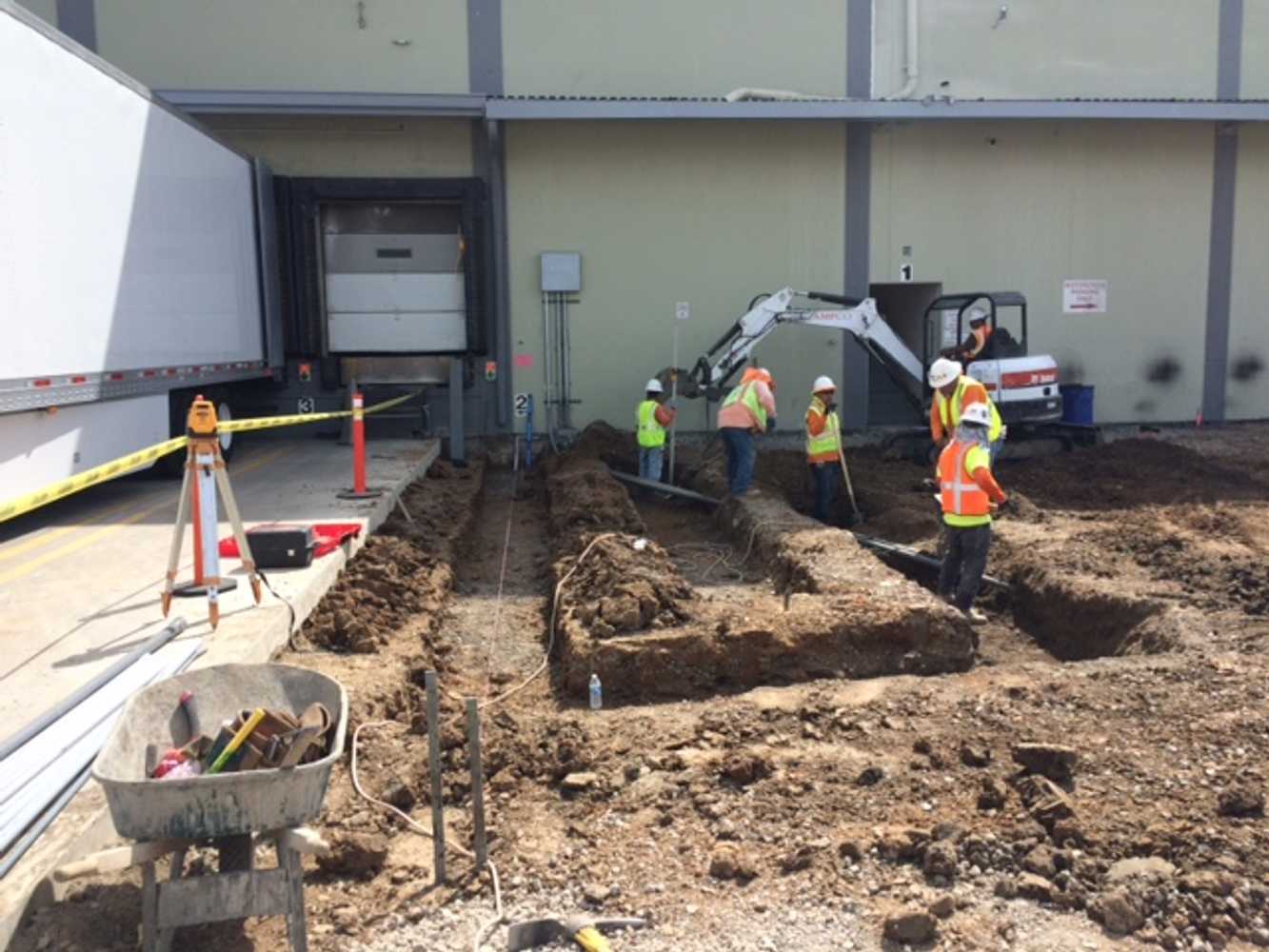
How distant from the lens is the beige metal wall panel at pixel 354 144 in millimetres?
17391

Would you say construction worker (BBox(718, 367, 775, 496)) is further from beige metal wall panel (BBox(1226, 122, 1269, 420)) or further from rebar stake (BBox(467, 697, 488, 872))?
beige metal wall panel (BBox(1226, 122, 1269, 420))

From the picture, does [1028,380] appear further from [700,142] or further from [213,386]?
[213,386]

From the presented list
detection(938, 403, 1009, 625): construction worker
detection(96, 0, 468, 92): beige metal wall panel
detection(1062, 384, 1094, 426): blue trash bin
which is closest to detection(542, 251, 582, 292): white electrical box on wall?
detection(96, 0, 468, 92): beige metal wall panel

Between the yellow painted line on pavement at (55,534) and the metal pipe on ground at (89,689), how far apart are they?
9.89 ft

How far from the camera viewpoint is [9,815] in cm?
362

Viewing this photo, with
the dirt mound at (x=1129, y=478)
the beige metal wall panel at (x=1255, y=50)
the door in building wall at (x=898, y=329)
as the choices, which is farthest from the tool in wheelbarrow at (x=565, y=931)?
the beige metal wall panel at (x=1255, y=50)

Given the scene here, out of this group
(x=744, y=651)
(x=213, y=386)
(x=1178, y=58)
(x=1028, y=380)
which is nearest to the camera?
(x=744, y=651)

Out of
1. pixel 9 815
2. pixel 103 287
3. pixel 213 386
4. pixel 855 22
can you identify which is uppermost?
pixel 855 22

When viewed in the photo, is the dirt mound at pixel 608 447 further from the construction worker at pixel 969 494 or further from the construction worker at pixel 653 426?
the construction worker at pixel 969 494

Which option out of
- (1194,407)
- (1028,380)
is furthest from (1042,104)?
(1194,407)

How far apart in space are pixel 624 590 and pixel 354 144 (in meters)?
12.6

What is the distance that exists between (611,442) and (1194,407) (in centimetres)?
1146

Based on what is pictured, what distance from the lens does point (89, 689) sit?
4.73m

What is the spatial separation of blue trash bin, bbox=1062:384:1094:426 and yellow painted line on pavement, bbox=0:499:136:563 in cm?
1420
